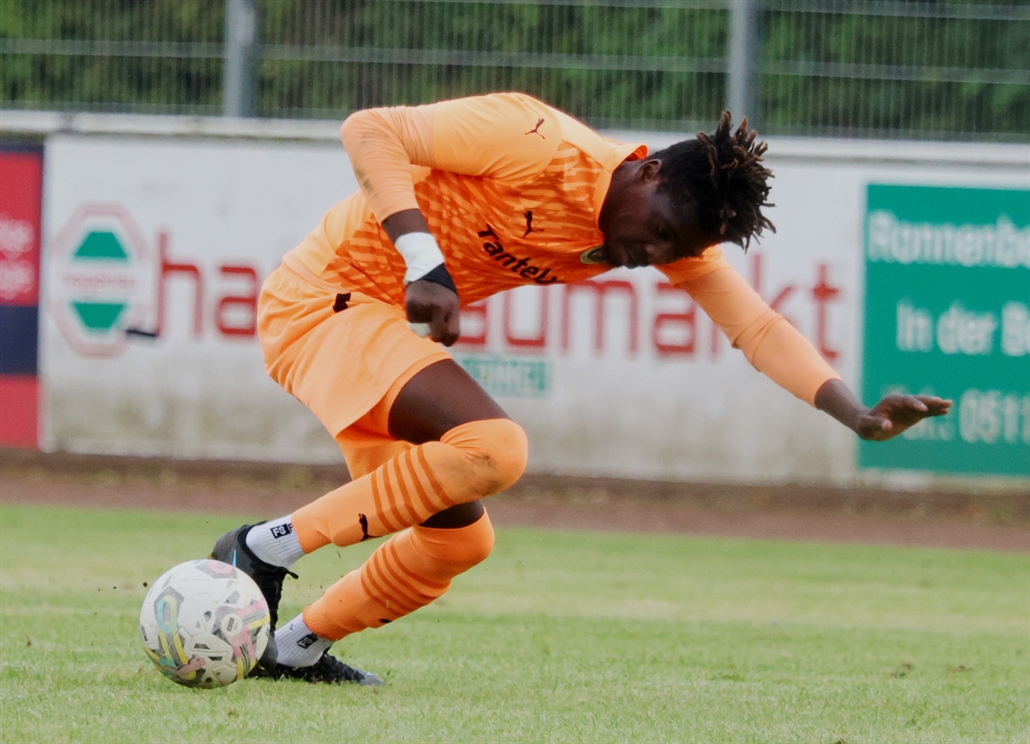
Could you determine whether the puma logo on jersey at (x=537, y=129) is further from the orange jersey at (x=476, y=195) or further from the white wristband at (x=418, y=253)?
the white wristband at (x=418, y=253)

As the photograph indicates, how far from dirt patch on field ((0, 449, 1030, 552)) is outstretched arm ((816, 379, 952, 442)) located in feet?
19.9

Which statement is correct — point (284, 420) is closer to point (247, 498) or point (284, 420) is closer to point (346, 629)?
point (247, 498)

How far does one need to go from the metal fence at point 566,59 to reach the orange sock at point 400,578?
8484 mm

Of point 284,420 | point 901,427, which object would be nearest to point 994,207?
point 284,420

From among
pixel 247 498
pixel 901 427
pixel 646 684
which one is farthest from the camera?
pixel 247 498

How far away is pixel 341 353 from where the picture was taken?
4895 mm

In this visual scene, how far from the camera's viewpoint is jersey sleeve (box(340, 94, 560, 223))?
4.66m

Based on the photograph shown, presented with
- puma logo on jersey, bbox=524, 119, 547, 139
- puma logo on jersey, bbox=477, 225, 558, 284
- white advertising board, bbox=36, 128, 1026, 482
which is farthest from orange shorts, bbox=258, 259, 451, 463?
white advertising board, bbox=36, 128, 1026, 482

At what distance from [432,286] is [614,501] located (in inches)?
331

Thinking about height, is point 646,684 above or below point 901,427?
below

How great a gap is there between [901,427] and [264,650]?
2119 mm

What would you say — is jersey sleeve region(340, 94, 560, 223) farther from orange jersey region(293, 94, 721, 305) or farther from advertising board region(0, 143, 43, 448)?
advertising board region(0, 143, 43, 448)

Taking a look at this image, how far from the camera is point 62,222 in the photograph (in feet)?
43.1

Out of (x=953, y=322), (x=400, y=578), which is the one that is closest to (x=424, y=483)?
(x=400, y=578)
